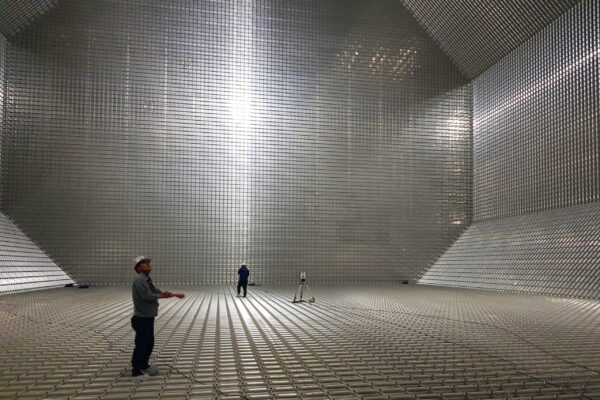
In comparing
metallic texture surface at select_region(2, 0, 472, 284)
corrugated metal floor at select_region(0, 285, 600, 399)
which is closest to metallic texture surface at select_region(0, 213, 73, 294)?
metallic texture surface at select_region(2, 0, 472, 284)

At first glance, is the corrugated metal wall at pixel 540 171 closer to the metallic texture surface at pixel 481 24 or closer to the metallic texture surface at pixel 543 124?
the metallic texture surface at pixel 543 124

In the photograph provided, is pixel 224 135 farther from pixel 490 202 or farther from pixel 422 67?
pixel 490 202

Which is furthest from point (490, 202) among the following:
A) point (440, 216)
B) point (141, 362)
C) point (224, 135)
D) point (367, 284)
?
point (141, 362)

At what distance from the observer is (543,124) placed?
13586 millimetres

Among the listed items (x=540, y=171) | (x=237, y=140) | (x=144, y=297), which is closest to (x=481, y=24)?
(x=540, y=171)

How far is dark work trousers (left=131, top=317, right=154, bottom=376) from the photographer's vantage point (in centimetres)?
380

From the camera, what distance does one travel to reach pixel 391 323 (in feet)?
22.3

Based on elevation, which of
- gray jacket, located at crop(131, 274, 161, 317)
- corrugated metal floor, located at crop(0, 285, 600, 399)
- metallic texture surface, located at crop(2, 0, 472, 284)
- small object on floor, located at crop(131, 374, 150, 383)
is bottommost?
corrugated metal floor, located at crop(0, 285, 600, 399)

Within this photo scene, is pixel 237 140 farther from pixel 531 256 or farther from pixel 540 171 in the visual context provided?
pixel 531 256

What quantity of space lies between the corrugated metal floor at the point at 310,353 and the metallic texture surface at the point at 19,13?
893cm

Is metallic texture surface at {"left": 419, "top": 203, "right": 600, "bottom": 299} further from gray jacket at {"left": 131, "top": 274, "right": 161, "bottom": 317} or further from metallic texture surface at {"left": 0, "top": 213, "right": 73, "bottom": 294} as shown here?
metallic texture surface at {"left": 0, "top": 213, "right": 73, "bottom": 294}

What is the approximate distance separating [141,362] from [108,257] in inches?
453

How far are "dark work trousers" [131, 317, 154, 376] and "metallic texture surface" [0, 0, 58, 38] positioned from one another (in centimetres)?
1275

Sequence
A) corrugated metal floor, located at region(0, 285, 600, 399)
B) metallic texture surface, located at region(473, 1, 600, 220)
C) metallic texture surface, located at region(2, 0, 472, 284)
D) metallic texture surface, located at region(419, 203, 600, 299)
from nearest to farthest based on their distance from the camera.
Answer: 1. corrugated metal floor, located at region(0, 285, 600, 399)
2. metallic texture surface, located at region(419, 203, 600, 299)
3. metallic texture surface, located at region(473, 1, 600, 220)
4. metallic texture surface, located at region(2, 0, 472, 284)
